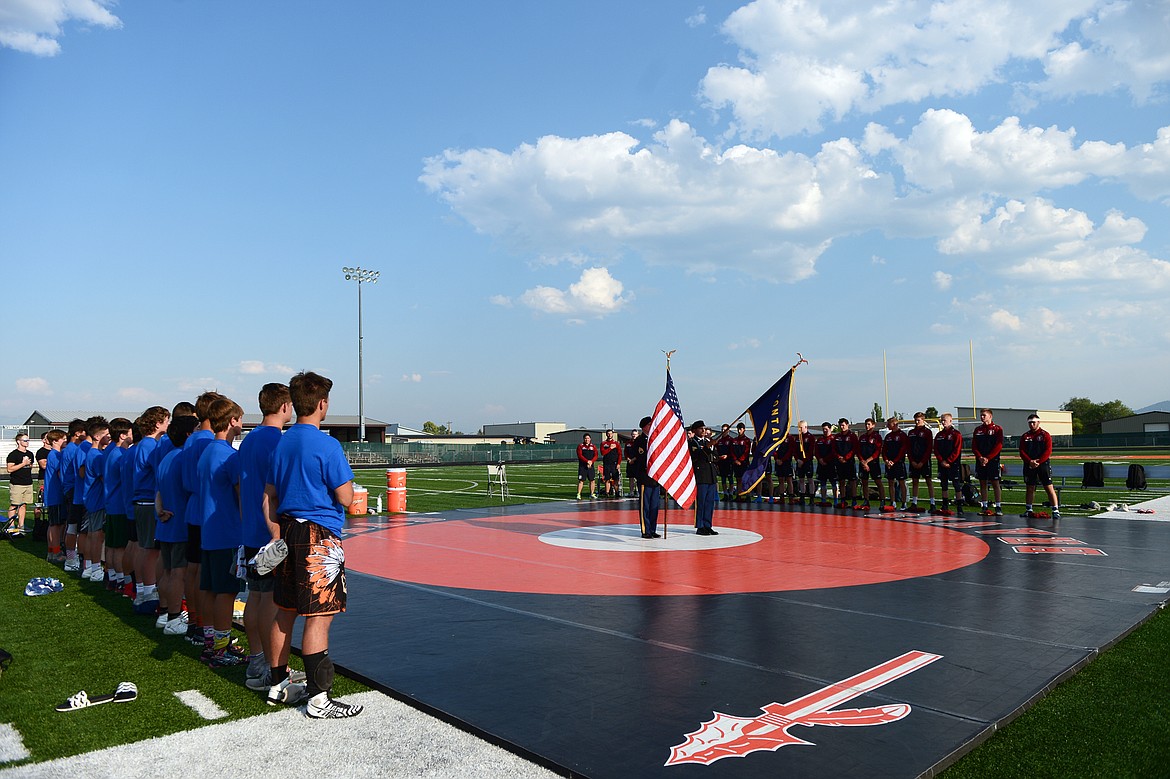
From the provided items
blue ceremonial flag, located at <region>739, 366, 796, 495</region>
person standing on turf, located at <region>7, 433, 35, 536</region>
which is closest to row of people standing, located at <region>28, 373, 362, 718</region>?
person standing on turf, located at <region>7, 433, 35, 536</region>

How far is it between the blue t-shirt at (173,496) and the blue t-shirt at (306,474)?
219cm

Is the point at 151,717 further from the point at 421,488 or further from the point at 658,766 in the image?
the point at 421,488

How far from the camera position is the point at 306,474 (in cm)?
496

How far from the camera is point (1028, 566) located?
996cm

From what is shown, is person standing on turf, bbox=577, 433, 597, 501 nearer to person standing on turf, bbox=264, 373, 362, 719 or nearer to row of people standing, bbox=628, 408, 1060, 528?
row of people standing, bbox=628, 408, 1060, 528

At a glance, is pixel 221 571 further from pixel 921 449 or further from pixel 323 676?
pixel 921 449

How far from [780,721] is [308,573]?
306cm

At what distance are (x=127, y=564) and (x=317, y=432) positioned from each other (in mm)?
5192

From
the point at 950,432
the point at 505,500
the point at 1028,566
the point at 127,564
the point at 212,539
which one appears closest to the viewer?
the point at 212,539

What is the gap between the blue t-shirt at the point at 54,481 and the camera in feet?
37.3

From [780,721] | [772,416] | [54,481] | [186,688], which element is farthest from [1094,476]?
[54,481]

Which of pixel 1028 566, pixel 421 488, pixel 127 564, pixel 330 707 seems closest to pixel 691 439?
pixel 1028 566

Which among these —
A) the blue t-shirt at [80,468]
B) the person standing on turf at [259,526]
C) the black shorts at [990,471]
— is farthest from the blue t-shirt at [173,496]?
the black shorts at [990,471]

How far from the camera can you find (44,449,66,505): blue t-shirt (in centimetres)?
1137
